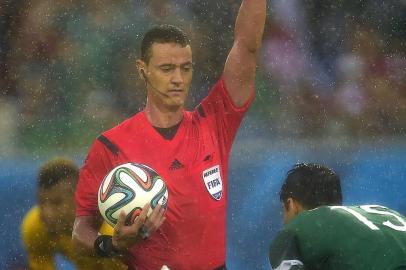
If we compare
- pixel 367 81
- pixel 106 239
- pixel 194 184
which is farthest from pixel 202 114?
pixel 367 81

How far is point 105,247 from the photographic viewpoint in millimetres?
4016

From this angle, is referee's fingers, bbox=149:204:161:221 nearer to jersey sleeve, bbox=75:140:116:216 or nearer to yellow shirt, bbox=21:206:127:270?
jersey sleeve, bbox=75:140:116:216

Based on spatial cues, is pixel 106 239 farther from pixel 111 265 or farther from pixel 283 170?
pixel 283 170

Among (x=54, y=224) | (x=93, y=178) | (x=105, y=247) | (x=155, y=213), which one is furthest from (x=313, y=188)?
(x=54, y=224)

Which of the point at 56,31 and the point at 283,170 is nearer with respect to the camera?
the point at 283,170

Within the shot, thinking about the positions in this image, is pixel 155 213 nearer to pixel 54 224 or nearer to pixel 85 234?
pixel 85 234

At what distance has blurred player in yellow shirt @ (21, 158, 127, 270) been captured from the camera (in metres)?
5.02

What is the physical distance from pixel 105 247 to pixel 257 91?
2985 millimetres

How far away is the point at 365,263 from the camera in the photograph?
2.91m

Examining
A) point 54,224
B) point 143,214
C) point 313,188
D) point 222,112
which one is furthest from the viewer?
point 54,224

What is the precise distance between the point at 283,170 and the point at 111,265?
177cm

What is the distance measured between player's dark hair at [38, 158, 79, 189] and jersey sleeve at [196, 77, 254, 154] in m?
1.10

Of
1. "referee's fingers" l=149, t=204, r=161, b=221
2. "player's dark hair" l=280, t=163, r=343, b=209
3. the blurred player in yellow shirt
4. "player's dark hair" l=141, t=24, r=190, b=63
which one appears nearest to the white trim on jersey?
"player's dark hair" l=280, t=163, r=343, b=209

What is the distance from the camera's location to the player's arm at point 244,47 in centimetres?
422
